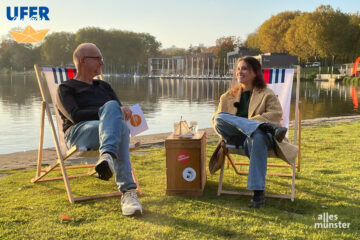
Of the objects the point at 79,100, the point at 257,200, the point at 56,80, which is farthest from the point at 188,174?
the point at 56,80

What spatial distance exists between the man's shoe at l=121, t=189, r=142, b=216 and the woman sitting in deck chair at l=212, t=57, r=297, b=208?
0.84m

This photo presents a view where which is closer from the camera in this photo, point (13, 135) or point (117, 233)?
point (117, 233)

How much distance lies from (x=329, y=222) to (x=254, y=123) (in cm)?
85

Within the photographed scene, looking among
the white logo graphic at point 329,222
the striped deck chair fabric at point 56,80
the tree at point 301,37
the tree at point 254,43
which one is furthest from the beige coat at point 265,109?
the tree at point 254,43

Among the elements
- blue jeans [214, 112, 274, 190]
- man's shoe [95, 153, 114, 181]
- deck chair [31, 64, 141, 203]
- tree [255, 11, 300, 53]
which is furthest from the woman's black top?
tree [255, 11, 300, 53]

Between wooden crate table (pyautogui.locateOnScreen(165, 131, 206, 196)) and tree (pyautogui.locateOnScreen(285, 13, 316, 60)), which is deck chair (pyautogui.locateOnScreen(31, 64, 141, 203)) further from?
tree (pyautogui.locateOnScreen(285, 13, 316, 60))

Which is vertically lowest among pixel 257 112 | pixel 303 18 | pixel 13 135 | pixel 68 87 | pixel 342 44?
pixel 13 135

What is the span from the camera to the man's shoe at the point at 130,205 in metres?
2.65

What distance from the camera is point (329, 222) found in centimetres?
256

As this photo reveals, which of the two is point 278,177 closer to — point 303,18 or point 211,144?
point 211,144

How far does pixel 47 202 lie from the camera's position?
298 cm

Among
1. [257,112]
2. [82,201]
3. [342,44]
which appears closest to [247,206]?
[257,112]

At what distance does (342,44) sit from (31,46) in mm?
89126

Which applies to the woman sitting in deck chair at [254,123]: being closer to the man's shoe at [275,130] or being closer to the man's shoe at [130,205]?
the man's shoe at [275,130]
